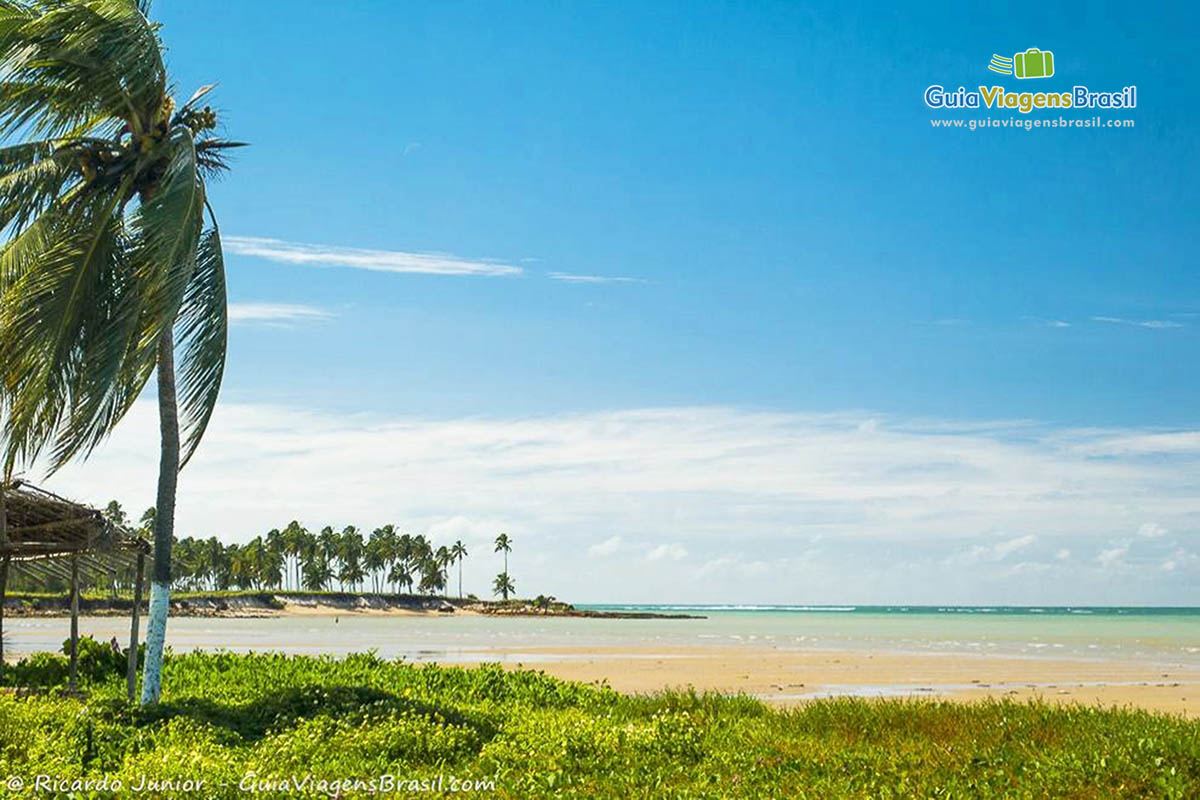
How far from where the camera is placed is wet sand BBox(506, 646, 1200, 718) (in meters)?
26.0

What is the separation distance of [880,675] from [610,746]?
23.9 m

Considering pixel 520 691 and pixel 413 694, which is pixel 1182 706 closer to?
pixel 520 691

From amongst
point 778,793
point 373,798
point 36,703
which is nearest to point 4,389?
point 36,703

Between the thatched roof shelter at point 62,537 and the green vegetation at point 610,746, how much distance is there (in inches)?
99.7

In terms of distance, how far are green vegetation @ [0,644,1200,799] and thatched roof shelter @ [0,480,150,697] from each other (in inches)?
99.7

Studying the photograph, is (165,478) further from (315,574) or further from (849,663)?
(315,574)

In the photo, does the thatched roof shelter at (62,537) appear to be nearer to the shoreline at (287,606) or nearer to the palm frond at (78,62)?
the palm frond at (78,62)

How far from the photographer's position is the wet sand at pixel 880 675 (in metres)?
26.0

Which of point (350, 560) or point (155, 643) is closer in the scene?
point (155, 643)

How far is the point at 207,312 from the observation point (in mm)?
15445

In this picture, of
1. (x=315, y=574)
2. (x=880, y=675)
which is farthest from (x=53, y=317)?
(x=315, y=574)

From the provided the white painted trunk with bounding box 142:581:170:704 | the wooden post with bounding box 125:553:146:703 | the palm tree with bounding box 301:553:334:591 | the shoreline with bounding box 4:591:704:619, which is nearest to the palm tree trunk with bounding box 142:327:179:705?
the white painted trunk with bounding box 142:581:170:704

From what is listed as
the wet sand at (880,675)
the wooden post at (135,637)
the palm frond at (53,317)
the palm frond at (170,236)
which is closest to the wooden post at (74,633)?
the wooden post at (135,637)

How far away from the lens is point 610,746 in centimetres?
1134
